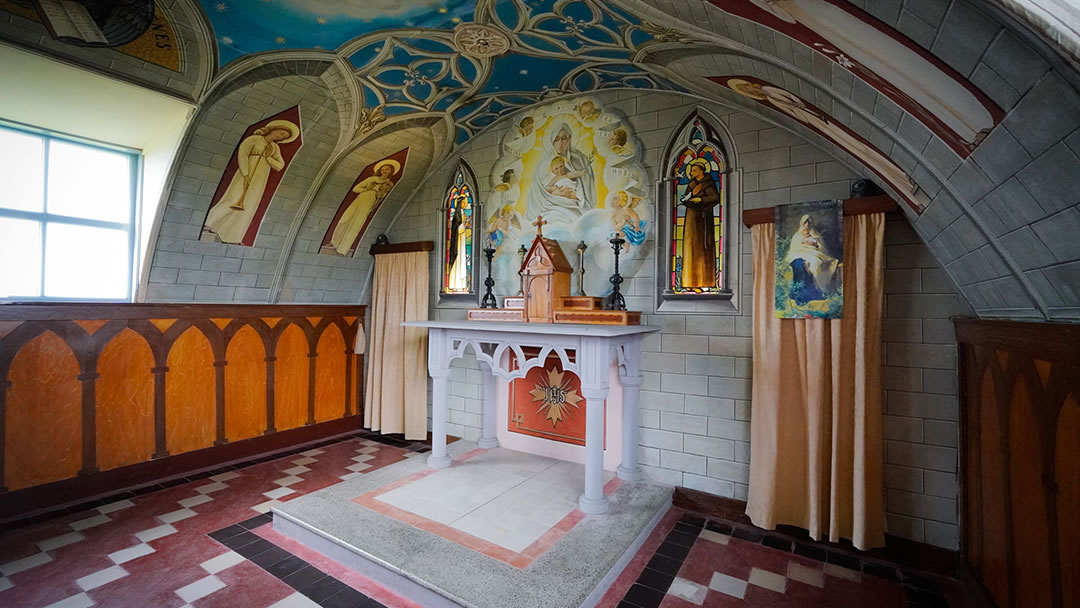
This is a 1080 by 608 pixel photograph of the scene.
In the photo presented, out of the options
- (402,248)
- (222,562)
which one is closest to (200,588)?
(222,562)

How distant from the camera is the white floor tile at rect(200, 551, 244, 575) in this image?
3.13 metres

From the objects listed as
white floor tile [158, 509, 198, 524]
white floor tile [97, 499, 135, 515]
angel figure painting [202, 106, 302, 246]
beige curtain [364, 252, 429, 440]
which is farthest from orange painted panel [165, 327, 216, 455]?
beige curtain [364, 252, 429, 440]

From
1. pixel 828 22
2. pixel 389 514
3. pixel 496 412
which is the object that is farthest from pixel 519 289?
pixel 828 22

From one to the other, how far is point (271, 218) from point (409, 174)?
1.62 metres

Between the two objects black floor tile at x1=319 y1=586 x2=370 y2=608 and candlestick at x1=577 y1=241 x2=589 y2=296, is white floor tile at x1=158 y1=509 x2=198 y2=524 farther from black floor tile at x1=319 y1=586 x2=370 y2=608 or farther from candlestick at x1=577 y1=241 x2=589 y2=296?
candlestick at x1=577 y1=241 x2=589 y2=296

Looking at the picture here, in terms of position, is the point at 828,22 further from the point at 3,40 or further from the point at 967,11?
the point at 3,40

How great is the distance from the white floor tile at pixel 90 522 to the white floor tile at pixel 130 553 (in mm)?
663

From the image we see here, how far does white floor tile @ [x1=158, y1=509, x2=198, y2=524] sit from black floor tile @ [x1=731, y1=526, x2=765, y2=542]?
4458mm

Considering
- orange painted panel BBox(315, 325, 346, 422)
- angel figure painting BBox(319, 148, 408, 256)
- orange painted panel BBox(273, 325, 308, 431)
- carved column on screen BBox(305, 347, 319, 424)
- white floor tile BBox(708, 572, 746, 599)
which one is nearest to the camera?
white floor tile BBox(708, 572, 746, 599)

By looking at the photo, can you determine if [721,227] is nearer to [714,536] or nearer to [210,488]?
[714,536]

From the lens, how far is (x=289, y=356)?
5734mm

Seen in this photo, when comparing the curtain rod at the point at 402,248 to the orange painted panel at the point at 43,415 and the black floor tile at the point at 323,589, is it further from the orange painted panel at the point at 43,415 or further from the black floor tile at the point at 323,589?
the black floor tile at the point at 323,589

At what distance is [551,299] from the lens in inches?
170

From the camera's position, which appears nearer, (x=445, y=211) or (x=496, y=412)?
(x=496, y=412)
